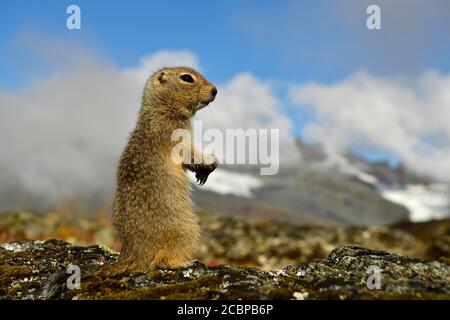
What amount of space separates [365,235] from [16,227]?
29628mm

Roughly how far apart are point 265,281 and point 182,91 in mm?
5163

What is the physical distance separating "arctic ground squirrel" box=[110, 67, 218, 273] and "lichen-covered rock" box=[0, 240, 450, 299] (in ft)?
1.25

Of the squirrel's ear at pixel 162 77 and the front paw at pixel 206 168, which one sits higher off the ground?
the squirrel's ear at pixel 162 77

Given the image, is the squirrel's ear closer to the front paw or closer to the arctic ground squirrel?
the arctic ground squirrel

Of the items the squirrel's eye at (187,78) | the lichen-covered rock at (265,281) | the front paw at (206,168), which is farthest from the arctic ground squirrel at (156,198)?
the squirrel's eye at (187,78)

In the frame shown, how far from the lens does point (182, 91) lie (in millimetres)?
10484

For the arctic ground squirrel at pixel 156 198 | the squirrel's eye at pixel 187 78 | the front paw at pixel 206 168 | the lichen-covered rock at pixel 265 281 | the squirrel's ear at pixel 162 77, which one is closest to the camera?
the lichen-covered rock at pixel 265 281

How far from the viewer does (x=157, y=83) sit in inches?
Answer: 425

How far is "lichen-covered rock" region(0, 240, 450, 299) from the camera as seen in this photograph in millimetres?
6227

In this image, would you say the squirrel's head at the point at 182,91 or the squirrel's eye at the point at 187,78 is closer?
the squirrel's head at the point at 182,91

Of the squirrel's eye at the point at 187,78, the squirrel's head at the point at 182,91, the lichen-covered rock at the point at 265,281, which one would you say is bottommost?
the lichen-covered rock at the point at 265,281

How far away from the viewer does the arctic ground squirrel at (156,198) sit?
26.4ft

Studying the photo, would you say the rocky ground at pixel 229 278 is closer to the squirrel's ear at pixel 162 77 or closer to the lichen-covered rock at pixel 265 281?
the lichen-covered rock at pixel 265 281

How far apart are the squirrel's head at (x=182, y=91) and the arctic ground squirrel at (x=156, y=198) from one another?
1.96 feet
